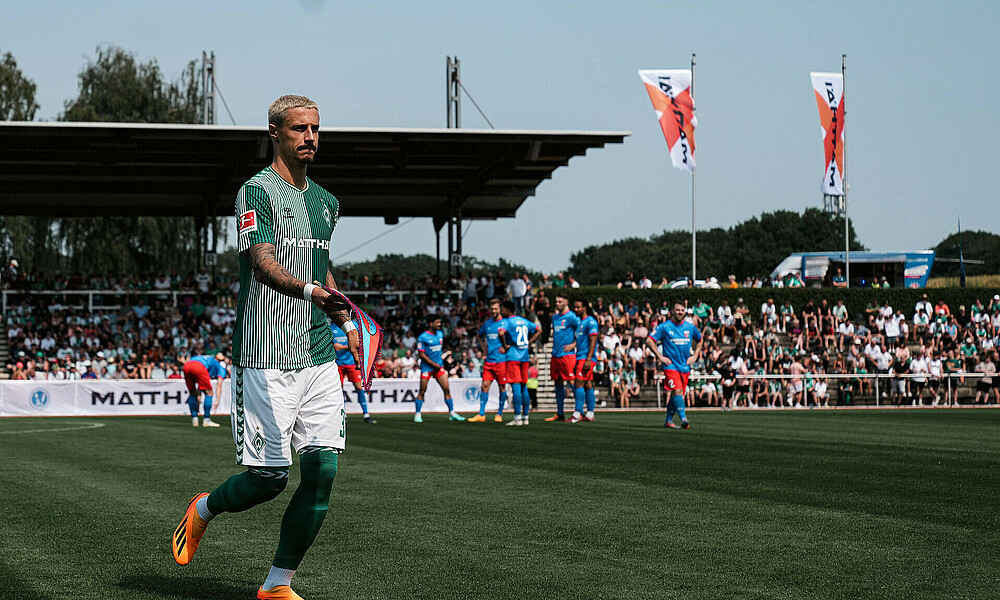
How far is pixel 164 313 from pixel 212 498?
28838 mm

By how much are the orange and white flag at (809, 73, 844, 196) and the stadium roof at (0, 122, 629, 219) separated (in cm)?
928

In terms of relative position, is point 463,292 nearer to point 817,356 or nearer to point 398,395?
point 398,395

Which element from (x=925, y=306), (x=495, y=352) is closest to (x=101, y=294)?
(x=495, y=352)

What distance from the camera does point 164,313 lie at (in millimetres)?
32406

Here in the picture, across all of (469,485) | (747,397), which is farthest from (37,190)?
(469,485)

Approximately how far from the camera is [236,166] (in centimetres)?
3141

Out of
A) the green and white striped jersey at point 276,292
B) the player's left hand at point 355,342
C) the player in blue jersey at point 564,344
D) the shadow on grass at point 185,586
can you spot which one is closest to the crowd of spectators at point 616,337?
the player in blue jersey at point 564,344

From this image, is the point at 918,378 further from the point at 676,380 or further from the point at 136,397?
the point at 136,397

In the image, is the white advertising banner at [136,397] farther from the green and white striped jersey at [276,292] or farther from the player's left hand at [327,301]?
the player's left hand at [327,301]

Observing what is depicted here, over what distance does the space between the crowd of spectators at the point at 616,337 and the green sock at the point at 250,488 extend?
22.2 meters

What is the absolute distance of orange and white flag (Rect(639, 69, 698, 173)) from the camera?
33000 millimetres

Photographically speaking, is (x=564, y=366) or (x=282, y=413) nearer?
(x=282, y=413)

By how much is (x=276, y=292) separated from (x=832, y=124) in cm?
3317

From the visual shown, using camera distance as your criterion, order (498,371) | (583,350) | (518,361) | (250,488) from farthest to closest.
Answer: (498,371), (583,350), (518,361), (250,488)
